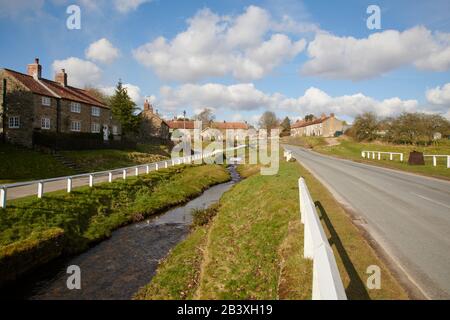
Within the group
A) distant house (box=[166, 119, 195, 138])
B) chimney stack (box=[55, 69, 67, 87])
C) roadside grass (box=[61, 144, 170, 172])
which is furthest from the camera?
distant house (box=[166, 119, 195, 138])

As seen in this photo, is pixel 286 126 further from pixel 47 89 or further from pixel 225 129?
pixel 47 89

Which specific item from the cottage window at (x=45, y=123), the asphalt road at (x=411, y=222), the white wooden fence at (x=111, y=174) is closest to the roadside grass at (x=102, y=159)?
the white wooden fence at (x=111, y=174)

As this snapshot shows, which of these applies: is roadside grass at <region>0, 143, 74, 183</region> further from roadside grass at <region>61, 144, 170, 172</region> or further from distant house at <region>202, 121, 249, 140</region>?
distant house at <region>202, 121, 249, 140</region>

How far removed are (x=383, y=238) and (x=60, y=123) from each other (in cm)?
4201

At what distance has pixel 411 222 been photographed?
998 centimetres

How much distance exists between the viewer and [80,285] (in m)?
9.62

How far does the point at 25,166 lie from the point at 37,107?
13.3 m

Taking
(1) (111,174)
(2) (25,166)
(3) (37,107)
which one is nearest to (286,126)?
(3) (37,107)

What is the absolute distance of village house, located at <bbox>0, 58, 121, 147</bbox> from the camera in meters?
34.7

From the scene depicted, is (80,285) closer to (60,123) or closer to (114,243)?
(114,243)

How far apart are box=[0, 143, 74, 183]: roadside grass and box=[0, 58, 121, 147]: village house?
12.6 ft

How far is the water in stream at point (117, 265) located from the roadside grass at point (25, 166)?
1287 cm

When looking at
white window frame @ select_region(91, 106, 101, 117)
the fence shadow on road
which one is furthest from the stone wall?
the fence shadow on road

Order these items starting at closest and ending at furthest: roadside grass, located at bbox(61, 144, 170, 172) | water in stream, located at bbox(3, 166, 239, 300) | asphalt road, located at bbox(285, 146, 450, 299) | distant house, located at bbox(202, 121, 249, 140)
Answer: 1. asphalt road, located at bbox(285, 146, 450, 299)
2. water in stream, located at bbox(3, 166, 239, 300)
3. roadside grass, located at bbox(61, 144, 170, 172)
4. distant house, located at bbox(202, 121, 249, 140)
